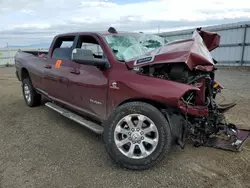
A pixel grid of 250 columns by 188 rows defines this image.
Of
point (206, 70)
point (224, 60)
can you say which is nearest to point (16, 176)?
point (206, 70)

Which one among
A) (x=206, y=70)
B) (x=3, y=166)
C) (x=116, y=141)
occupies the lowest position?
(x=3, y=166)

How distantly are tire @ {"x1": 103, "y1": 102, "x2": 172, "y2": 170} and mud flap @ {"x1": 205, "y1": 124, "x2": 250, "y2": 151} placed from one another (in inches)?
41.5

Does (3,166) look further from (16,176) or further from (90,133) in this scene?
(90,133)

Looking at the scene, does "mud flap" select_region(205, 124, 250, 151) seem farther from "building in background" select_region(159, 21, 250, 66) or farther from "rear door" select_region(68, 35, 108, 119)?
"building in background" select_region(159, 21, 250, 66)

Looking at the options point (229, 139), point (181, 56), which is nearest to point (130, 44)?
point (181, 56)

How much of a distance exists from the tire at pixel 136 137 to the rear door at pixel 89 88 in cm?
52

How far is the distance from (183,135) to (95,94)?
4.70 ft

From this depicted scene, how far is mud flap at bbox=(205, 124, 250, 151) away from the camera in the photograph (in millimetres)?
3619

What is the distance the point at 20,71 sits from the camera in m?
6.61

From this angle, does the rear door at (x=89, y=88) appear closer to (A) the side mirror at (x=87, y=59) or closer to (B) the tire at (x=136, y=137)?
(A) the side mirror at (x=87, y=59)

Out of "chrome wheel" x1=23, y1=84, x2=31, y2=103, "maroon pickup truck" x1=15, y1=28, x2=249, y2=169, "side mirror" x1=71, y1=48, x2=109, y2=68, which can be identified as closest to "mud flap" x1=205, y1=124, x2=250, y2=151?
"maroon pickup truck" x1=15, y1=28, x2=249, y2=169

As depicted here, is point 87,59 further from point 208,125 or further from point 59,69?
point 208,125

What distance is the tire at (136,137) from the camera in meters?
2.99

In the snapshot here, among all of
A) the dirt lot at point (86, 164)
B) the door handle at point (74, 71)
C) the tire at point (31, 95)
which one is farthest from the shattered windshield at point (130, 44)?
the tire at point (31, 95)
